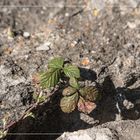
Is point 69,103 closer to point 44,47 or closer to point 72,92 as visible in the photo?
point 72,92

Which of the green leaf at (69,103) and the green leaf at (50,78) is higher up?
the green leaf at (50,78)

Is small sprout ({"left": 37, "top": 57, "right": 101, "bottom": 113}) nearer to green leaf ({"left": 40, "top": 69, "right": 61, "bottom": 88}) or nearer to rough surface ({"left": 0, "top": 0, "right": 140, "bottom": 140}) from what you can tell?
green leaf ({"left": 40, "top": 69, "right": 61, "bottom": 88})

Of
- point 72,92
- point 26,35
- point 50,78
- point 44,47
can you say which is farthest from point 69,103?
point 26,35

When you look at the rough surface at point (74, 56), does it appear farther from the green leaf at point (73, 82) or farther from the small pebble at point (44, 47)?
the green leaf at point (73, 82)

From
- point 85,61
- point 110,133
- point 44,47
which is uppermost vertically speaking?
point 44,47

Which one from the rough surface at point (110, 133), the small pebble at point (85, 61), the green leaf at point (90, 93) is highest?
the small pebble at point (85, 61)

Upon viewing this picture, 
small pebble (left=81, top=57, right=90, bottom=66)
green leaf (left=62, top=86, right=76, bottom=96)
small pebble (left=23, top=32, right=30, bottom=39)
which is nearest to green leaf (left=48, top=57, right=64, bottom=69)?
green leaf (left=62, top=86, right=76, bottom=96)

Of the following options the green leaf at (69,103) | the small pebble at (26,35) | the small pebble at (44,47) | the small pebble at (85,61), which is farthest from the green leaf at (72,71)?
the small pebble at (26,35)

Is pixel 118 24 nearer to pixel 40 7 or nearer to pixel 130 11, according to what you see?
pixel 130 11
